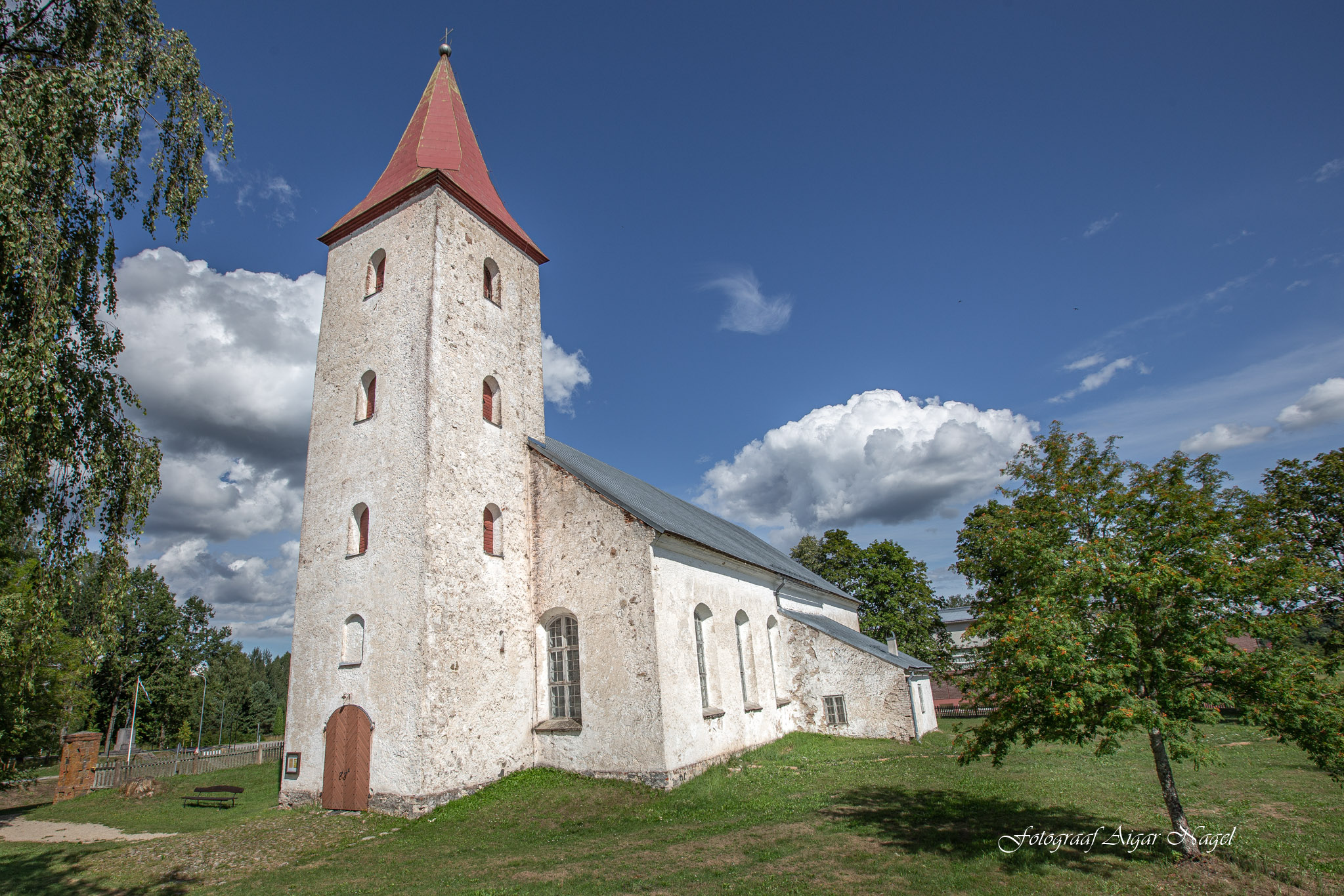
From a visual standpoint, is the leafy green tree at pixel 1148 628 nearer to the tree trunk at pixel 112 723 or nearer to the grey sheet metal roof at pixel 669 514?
the grey sheet metal roof at pixel 669 514

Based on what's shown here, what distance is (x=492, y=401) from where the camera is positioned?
17000 millimetres

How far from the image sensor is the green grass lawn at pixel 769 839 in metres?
7.73

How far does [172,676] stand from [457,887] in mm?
52888

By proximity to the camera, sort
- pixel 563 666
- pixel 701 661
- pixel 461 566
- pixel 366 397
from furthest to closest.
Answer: pixel 701 661 → pixel 366 397 → pixel 563 666 → pixel 461 566

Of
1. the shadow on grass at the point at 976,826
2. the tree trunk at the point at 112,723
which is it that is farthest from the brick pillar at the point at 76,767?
the tree trunk at the point at 112,723

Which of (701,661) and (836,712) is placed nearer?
(701,661)

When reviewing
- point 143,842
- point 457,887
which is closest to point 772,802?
point 457,887

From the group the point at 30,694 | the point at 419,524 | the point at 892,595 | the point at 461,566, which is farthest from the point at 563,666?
the point at 892,595

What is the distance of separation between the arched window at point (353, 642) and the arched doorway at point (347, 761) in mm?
976

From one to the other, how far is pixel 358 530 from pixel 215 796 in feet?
32.2

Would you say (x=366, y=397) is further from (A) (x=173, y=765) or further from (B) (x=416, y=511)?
(A) (x=173, y=765)

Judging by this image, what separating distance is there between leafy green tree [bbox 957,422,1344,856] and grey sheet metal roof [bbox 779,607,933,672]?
13.1 metres

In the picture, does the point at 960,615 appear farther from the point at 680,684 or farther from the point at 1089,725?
the point at 1089,725

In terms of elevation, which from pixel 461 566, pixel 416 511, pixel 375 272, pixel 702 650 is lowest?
pixel 702 650
